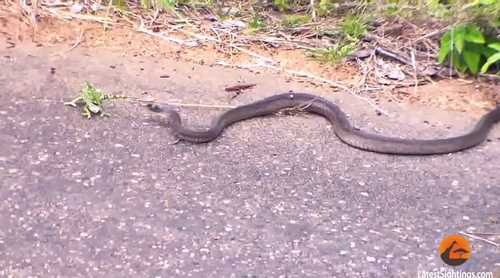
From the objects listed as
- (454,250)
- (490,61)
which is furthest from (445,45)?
(454,250)

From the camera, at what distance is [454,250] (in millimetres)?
2883

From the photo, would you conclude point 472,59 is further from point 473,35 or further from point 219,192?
point 219,192

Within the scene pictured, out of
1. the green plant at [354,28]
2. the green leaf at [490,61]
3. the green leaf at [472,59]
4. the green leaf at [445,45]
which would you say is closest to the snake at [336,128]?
the green leaf at [490,61]

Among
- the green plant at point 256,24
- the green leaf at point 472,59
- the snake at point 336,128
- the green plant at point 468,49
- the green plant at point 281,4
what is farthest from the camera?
the green plant at point 281,4

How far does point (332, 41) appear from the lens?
521 centimetres

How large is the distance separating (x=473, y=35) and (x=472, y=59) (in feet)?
0.64

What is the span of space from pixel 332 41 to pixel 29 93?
245 cm

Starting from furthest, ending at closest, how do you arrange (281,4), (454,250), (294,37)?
1. (281,4)
2. (294,37)
3. (454,250)

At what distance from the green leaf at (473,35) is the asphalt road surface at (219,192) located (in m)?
0.62

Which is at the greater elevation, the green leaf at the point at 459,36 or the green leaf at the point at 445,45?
the green leaf at the point at 459,36

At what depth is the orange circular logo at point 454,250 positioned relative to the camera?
9.25 ft

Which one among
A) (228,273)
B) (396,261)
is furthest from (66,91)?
(396,261)

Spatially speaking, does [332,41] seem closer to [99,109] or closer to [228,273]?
[99,109]

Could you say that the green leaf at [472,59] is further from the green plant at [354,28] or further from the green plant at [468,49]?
the green plant at [354,28]
